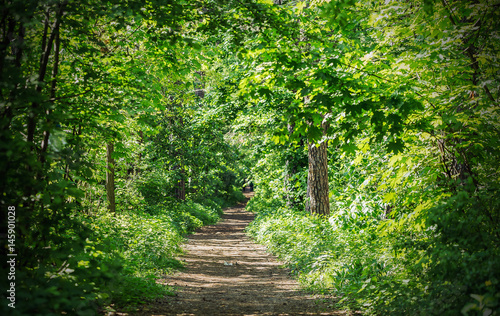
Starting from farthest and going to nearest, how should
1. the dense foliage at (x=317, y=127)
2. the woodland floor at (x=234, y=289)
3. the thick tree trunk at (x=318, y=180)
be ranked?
1. the thick tree trunk at (x=318, y=180)
2. the woodland floor at (x=234, y=289)
3. the dense foliage at (x=317, y=127)

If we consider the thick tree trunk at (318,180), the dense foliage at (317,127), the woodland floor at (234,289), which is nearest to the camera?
the dense foliage at (317,127)

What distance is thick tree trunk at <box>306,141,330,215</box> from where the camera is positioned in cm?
1111

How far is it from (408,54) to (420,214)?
2.46 m

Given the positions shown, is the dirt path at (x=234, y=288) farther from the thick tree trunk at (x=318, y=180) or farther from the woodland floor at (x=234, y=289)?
the thick tree trunk at (x=318, y=180)

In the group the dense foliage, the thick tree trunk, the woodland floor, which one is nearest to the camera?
the dense foliage

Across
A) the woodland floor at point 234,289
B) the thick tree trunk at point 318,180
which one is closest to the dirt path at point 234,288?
the woodland floor at point 234,289

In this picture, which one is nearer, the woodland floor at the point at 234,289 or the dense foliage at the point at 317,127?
the dense foliage at the point at 317,127

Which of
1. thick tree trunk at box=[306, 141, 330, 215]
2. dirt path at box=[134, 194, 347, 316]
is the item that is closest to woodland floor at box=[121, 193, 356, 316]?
dirt path at box=[134, 194, 347, 316]

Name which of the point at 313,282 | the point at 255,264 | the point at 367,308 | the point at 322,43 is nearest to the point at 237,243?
the point at 255,264

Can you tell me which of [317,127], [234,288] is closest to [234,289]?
[234,288]

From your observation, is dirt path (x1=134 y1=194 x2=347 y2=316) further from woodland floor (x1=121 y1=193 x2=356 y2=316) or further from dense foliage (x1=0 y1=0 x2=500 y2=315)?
dense foliage (x1=0 y1=0 x2=500 y2=315)

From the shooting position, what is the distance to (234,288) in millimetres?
8070

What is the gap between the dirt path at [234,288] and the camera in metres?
5.95

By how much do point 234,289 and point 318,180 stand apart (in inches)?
185
